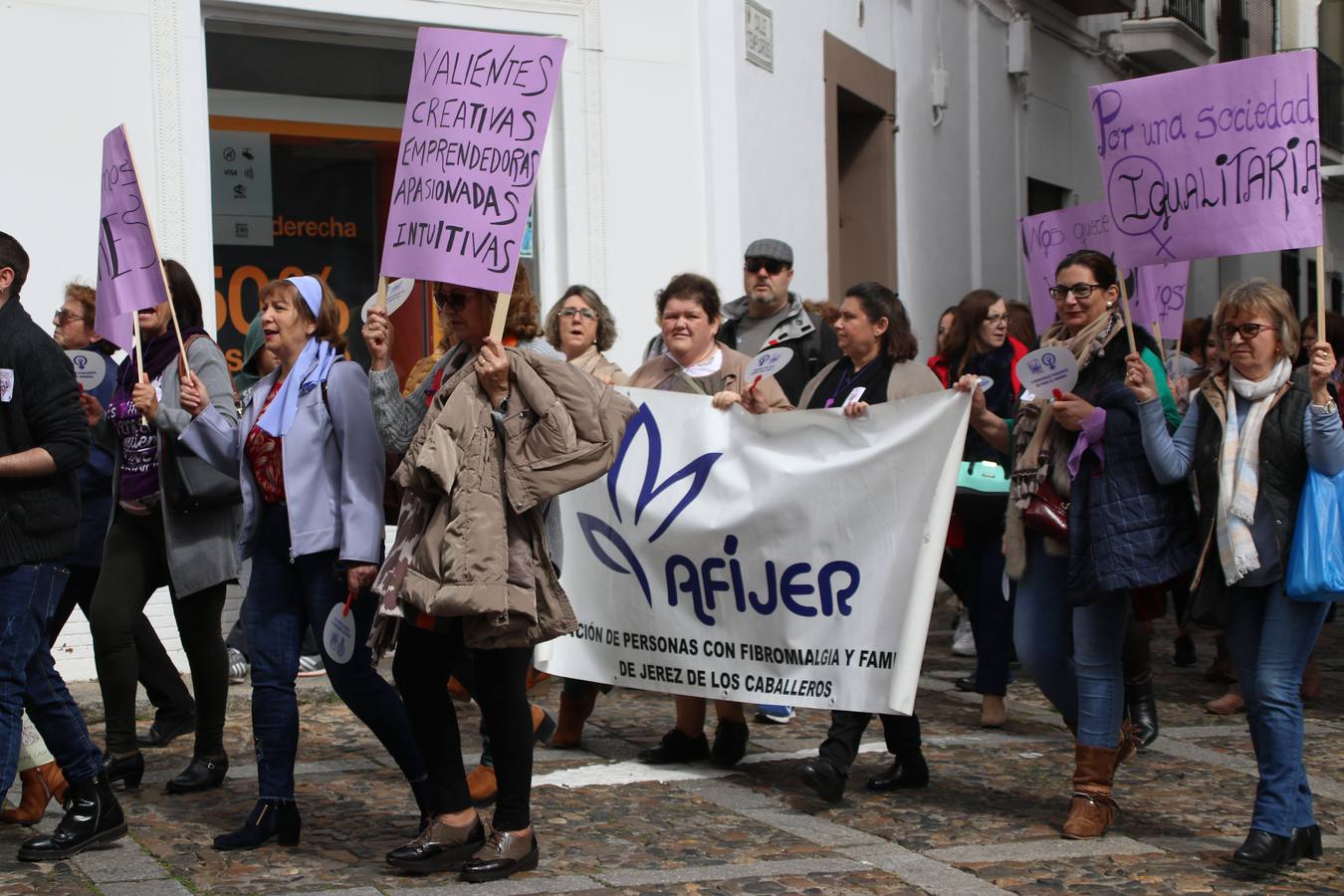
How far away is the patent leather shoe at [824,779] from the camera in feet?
19.8

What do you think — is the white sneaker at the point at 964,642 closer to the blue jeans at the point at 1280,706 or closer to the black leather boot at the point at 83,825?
the blue jeans at the point at 1280,706

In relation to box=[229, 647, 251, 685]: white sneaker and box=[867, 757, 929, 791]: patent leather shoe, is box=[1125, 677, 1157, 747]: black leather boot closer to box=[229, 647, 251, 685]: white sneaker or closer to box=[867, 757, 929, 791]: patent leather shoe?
box=[867, 757, 929, 791]: patent leather shoe

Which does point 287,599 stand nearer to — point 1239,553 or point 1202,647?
point 1239,553

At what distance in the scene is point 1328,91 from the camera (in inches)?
1094

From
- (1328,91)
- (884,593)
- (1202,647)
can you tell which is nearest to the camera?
(884,593)

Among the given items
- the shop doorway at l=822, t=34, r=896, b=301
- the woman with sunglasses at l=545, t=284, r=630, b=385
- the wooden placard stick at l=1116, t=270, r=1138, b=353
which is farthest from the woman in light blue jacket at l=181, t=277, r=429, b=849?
the shop doorway at l=822, t=34, r=896, b=301

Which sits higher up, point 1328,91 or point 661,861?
point 1328,91

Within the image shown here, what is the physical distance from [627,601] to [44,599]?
6.90ft

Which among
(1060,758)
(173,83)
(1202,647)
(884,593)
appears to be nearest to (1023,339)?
(1202,647)

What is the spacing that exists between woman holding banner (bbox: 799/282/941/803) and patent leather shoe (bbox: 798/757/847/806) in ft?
0.47

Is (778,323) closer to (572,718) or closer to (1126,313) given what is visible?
(572,718)

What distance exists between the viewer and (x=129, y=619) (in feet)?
21.0

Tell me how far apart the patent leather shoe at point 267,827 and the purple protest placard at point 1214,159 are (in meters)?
3.08

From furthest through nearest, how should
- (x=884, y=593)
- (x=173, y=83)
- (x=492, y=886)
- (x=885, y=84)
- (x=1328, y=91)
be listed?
(x=1328, y=91)
(x=885, y=84)
(x=173, y=83)
(x=884, y=593)
(x=492, y=886)
